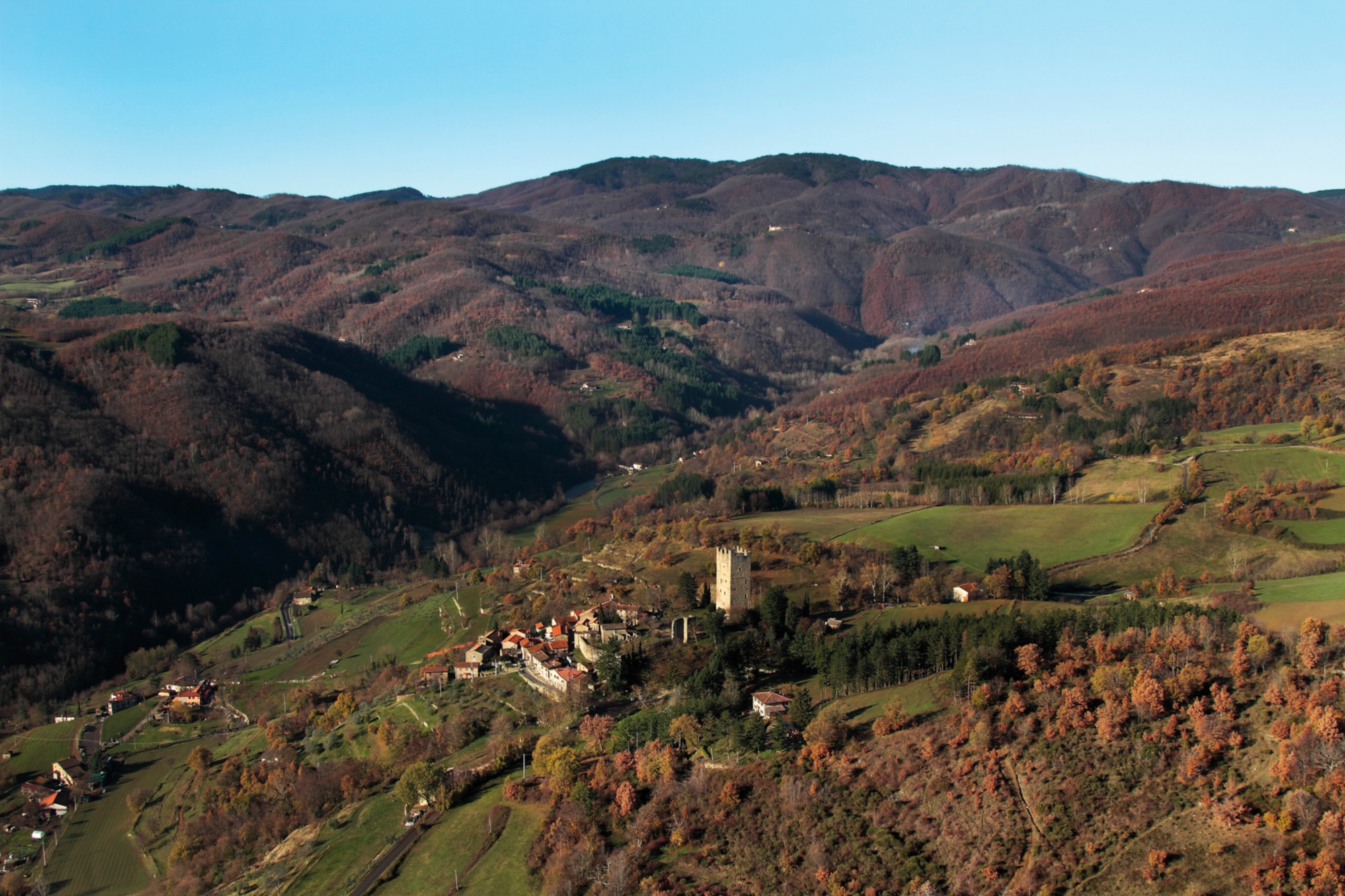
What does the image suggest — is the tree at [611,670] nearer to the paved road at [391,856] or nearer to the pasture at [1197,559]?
the paved road at [391,856]

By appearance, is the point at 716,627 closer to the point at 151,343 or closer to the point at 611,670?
the point at 611,670

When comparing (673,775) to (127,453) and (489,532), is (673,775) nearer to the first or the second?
(489,532)

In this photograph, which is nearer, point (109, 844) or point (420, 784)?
point (420, 784)

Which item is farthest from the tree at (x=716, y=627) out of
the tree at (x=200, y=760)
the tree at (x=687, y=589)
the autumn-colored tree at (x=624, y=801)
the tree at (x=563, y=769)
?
the tree at (x=200, y=760)

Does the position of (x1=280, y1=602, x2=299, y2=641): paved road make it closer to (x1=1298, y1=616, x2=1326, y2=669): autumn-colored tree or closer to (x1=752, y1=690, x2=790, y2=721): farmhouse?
(x1=752, y1=690, x2=790, y2=721): farmhouse

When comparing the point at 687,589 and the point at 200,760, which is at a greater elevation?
the point at 687,589

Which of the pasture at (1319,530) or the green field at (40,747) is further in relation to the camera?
the pasture at (1319,530)

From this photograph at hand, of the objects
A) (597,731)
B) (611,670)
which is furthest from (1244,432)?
(597,731)
